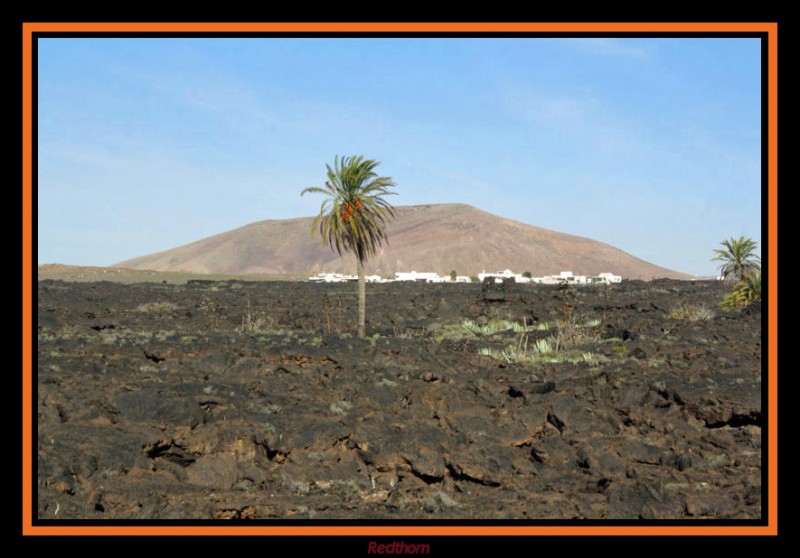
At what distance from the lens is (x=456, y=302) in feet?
167

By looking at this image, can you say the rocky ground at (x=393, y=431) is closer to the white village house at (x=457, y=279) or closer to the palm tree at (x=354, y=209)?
the palm tree at (x=354, y=209)

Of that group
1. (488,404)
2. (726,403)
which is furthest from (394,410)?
(726,403)

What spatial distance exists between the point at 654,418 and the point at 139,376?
10.5 meters

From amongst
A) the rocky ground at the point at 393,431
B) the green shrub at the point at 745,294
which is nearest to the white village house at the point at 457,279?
the green shrub at the point at 745,294

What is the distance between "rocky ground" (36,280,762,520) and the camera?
37.3ft

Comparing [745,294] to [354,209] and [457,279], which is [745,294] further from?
[457,279]

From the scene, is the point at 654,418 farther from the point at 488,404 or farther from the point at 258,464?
the point at 258,464

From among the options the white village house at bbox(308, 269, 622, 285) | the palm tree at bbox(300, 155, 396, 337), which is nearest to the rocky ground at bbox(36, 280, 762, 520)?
the palm tree at bbox(300, 155, 396, 337)

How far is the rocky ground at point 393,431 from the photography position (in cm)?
1138

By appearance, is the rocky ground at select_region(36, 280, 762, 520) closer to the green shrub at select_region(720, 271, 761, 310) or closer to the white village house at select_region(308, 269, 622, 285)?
the green shrub at select_region(720, 271, 761, 310)

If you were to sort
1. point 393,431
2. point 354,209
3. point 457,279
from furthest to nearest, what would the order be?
point 457,279 → point 354,209 → point 393,431

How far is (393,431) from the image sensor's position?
46.7 feet

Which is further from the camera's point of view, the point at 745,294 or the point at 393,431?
the point at 745,294

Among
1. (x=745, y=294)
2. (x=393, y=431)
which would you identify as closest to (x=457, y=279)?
(x=745, y=294)
